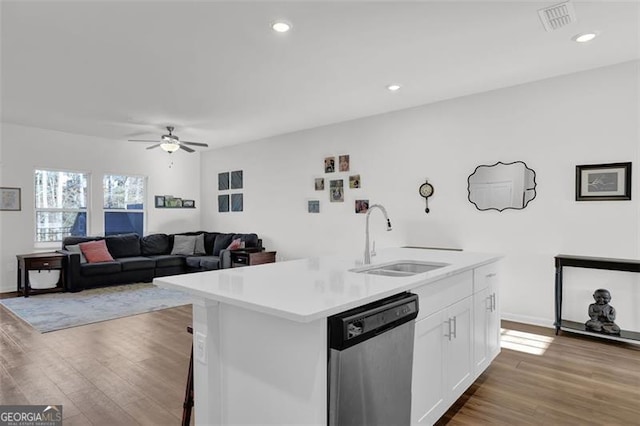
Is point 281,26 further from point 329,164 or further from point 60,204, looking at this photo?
point 60,204

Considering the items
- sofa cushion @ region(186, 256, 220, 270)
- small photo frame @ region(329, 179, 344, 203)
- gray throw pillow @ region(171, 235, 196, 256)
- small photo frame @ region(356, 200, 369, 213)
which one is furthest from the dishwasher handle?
gray throw pillow @ region(171, 235, 196, 256)

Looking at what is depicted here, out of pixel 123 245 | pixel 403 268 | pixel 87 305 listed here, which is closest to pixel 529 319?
pixel 403 268

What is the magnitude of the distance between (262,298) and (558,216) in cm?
373

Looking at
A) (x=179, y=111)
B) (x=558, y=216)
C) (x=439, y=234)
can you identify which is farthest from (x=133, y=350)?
(x=558, y=216)

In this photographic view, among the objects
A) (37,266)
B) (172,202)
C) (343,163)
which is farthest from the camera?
(172,202)

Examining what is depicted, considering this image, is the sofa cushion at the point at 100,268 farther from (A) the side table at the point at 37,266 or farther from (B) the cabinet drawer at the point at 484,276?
(B) the cabinet drawer at the point at 484,276

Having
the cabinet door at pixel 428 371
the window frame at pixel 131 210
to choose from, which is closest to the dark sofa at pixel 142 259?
the window frame at pixel 131 210

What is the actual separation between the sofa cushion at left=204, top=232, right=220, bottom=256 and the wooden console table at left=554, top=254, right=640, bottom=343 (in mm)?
6028

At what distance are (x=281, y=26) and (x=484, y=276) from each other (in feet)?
8.05

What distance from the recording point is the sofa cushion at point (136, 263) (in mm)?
6250

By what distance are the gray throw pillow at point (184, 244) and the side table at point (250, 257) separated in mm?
1322

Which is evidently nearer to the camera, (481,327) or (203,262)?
(481,327)

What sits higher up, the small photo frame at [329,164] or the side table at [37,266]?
the small photo frame at [329,164]

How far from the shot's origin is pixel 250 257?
20.6 ft
